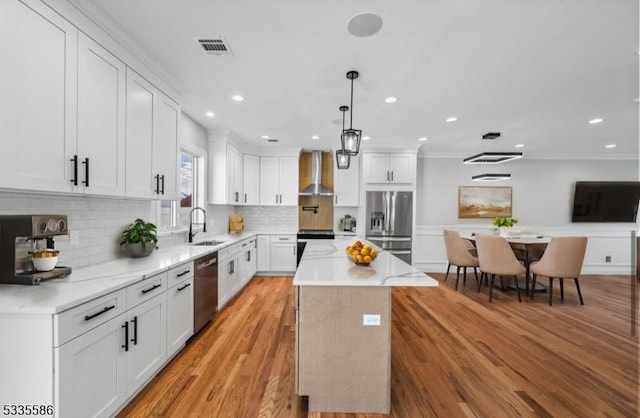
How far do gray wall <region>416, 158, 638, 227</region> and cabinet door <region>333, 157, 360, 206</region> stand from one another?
1.47 m

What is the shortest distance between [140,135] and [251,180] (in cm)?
329

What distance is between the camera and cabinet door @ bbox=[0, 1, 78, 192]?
135 cm

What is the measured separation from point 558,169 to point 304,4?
7035mm

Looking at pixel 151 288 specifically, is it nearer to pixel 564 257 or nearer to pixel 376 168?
pixel 376 168

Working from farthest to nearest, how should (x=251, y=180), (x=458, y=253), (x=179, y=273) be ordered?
(x=251, y=180) < (x=458, y=253) < (x=179, y=273)

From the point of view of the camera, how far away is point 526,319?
3.44m

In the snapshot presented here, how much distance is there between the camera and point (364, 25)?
1886 mm

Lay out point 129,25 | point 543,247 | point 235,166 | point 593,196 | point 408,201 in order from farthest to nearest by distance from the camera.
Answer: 1. point 593,196
2. point 408,201
3. point 235,166
4. point 543,247
5. point 129,25

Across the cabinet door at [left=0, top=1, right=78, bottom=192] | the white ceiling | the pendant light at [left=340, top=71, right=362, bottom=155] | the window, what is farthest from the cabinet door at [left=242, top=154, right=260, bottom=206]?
the cabinet door at [left=0, top=1, right=78, bottom=192]

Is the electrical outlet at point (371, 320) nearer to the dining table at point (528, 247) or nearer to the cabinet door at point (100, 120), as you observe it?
the cabinet door at point (100, 120)

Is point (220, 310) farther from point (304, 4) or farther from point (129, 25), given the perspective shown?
point (304, 4)

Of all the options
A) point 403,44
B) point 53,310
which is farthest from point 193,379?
point 403,44

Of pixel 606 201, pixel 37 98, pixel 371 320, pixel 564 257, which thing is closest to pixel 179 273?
pixel 37 98

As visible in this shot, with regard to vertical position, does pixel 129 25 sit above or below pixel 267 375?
above
